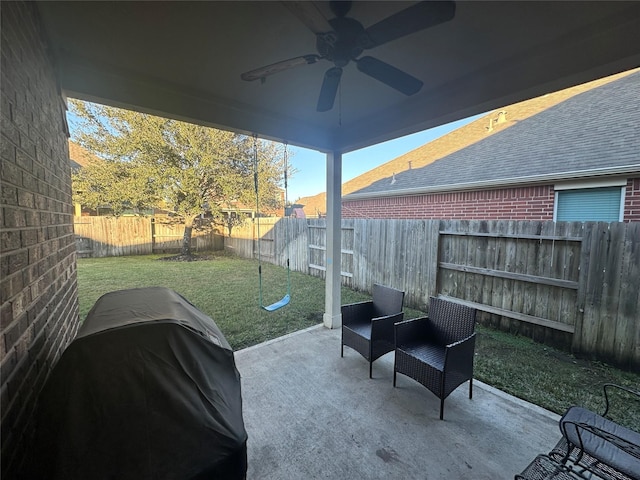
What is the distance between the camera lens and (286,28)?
1649mm

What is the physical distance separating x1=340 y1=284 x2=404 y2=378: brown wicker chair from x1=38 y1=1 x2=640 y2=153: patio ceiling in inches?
72.0

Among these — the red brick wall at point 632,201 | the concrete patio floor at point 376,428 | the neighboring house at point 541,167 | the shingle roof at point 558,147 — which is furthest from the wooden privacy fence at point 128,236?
the red brick wall at point 632,201

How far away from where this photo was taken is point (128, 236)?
27.2 ft

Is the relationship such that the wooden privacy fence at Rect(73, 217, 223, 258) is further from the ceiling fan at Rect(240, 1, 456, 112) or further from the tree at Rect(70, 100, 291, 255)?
the ceiling fan at Rect(240, 1, 456, 112)

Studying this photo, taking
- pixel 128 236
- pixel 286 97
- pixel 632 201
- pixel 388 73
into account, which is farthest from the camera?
pixel 128 236

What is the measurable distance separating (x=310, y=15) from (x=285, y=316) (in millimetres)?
3816

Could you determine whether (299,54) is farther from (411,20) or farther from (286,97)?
(411,20)

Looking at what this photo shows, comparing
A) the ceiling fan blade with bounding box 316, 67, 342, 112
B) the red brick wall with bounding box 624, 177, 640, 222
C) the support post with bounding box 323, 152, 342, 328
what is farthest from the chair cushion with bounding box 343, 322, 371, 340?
the red brick wall with bounding box 624, 177, 640, 222

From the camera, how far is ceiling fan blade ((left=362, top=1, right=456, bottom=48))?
→ 121 centimetres

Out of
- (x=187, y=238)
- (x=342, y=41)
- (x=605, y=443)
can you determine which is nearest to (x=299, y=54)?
(x=342, y=41)

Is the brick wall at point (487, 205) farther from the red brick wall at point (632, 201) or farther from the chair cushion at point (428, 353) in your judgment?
the chair cushion at point (428, 353)

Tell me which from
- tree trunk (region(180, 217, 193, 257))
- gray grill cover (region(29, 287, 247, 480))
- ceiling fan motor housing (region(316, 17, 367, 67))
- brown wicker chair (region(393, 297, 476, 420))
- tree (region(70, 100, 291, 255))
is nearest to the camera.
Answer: gray grill cover (region(29, 287, 247, 480))

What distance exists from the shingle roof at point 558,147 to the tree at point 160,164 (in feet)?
15.1

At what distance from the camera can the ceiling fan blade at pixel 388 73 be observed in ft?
5.32
